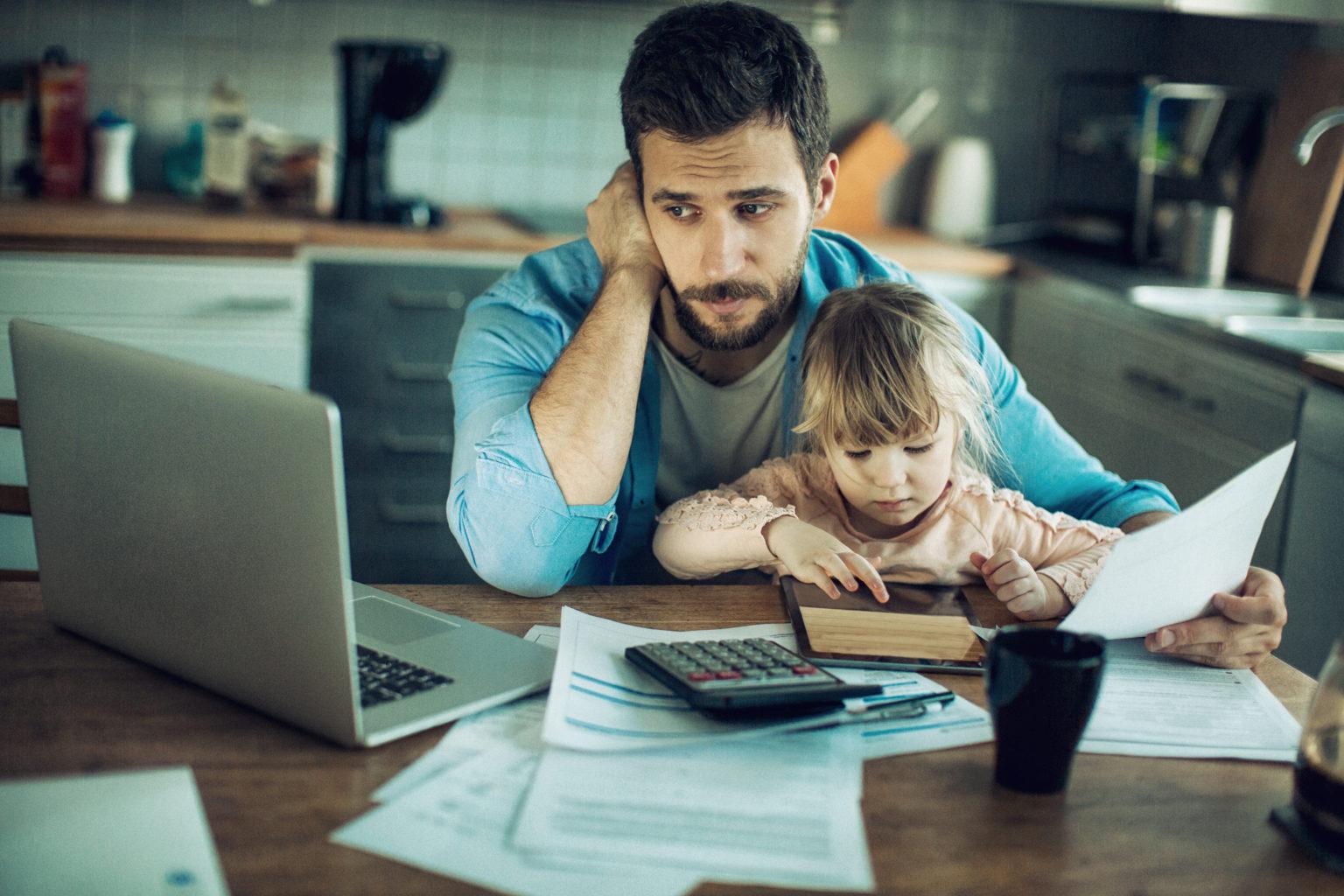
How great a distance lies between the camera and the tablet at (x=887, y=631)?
1.11 meters

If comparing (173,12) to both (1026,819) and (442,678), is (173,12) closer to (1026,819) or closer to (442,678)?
(442,678)

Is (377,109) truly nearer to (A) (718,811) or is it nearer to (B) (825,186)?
(B) (825,186)

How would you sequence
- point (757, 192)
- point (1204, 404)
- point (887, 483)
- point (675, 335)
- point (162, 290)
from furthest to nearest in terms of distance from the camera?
point (162, 290)
point (1204, 404)
point (675, 335)
point (757, 192)
point (887, 483)

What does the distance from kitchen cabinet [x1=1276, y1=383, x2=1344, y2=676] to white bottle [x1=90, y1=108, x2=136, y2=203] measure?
2.62 meters

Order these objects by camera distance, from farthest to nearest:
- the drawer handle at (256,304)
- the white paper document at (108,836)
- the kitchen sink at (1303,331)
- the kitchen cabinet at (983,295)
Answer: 1. the kitchen cabinet at (983,295)
2. the drawer handle at (256,304)
3. the kitchen sink at (1303,331)
4. the white paper document at (108,836)

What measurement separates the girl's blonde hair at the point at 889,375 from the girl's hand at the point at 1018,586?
0.24 meters

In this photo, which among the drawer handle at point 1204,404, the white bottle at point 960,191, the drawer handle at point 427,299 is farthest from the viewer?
the white bottle at point 960,191

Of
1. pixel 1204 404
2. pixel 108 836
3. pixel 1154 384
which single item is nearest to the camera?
pixel 108 836

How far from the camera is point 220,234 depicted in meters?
2.84

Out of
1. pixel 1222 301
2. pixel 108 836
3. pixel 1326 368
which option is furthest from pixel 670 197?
pixel 1222 301

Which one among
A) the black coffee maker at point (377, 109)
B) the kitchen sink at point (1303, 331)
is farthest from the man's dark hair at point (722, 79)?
the black coffee maker at point (377, 109)

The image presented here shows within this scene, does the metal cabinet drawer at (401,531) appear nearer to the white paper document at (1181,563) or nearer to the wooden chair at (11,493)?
the wooden chair at (11,493)

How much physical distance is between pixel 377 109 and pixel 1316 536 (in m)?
2.19

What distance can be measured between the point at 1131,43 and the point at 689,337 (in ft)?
8.69
